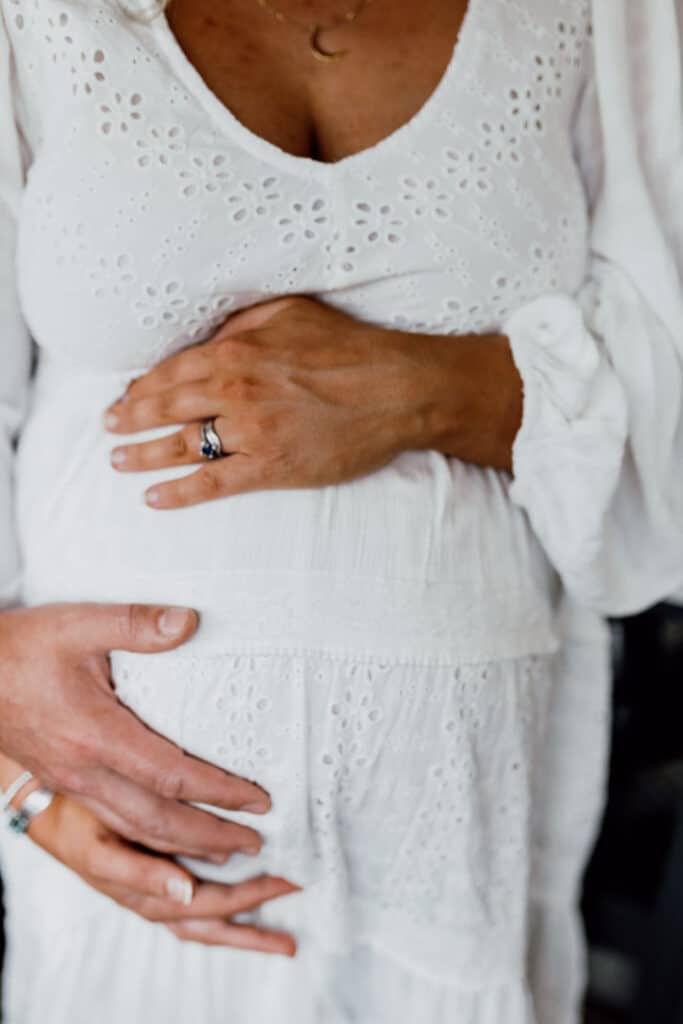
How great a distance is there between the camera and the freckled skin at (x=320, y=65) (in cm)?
79

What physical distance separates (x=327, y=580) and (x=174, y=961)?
0.39 metres

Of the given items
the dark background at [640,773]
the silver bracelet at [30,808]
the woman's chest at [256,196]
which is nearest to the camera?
the woman's chest at [256,196]

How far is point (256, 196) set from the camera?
0.77 m

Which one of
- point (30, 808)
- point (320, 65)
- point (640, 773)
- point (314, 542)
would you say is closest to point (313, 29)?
point (320, 65)

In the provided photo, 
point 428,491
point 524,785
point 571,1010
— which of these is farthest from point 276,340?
point 571,1010

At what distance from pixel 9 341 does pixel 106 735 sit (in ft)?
1.12

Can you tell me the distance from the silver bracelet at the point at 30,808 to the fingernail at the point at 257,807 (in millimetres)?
197

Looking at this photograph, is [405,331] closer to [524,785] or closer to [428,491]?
[428,491]

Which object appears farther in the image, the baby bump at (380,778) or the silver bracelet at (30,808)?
the silver bracelet at (30,808)

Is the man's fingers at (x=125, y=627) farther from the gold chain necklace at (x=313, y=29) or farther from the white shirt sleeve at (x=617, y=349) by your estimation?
the gold chain necklace at (x=313, y=29)

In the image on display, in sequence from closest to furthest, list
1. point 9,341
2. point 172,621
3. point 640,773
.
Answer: point 172,621
point 9,341
point 640,773

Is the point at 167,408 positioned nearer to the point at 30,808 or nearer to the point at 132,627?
the point at 132,627

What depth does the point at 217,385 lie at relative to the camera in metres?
0.79

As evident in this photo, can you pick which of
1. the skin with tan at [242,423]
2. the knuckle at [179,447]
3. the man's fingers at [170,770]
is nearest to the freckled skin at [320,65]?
the skin with tan at [242,423]
